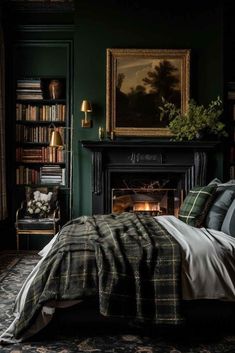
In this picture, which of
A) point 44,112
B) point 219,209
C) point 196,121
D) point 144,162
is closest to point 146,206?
point 144,162

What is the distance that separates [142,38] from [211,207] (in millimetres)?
2750

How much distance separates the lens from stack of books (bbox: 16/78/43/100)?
5566 millimetres

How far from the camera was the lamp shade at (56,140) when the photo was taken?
520 centimetres

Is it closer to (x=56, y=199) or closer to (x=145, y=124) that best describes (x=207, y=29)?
(x=145, y=124)

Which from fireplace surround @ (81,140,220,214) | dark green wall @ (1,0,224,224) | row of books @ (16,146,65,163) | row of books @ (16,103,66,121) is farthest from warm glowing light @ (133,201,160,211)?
row of books @ (16,103,66,121)

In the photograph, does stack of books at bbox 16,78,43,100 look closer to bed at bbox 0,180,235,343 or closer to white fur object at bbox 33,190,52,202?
white fur object at bbox 33,190,52,202

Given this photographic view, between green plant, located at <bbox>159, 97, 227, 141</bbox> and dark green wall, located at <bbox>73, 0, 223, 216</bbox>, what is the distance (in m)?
0.19

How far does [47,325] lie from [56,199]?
3.09 m

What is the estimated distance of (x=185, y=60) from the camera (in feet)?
17.4

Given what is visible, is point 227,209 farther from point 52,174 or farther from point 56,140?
point 52,174

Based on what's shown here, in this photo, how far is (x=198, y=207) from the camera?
11.7ft

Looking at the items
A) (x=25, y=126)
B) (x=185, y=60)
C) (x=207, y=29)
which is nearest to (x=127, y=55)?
(x=185, y=60)

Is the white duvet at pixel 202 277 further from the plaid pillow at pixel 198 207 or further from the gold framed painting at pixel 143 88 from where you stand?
the gold framed painting at pixel 143 88

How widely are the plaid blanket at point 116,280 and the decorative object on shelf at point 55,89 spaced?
344 cm
